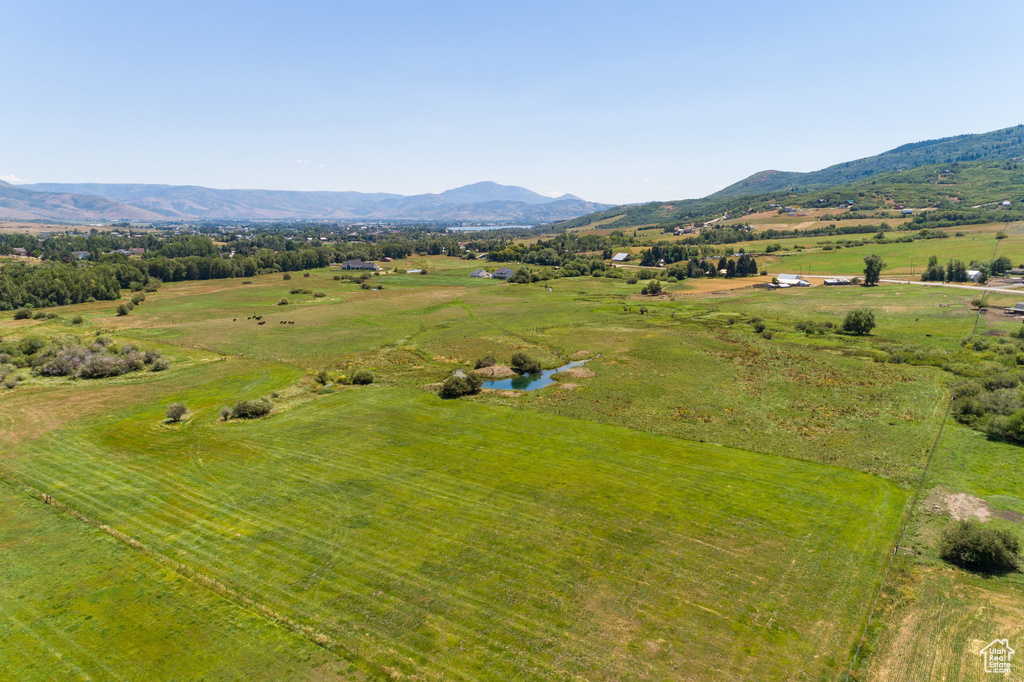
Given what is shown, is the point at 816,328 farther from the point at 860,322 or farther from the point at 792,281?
the point at 792,281

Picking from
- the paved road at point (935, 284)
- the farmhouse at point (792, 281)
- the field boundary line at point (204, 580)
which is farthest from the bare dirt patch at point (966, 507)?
the farmhouse at point (792, 281)

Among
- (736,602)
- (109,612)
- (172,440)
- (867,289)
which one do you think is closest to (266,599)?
(109,612)

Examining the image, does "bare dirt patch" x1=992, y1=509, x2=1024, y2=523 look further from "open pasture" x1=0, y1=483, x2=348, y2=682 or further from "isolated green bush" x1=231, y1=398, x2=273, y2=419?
"isolated green bush" x1=231, y1=398, x2=273, y2=419

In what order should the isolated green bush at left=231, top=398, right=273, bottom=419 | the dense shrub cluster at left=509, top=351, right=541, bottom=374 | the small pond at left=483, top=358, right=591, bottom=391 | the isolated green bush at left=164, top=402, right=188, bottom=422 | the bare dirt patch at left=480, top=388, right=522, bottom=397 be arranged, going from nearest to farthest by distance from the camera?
the isolated green bush at left=164, top=402, right=188, bottom=422, the isolated green bush at left=231, top=398, right=273, bottom=419, the bare dirt patch at left=480, top=388, right=522, bottom=397, the small pond at left=483, top=358, right=591, bottom=391, the dense shrub cluster at left=509, top=351, right=541, bottom=374

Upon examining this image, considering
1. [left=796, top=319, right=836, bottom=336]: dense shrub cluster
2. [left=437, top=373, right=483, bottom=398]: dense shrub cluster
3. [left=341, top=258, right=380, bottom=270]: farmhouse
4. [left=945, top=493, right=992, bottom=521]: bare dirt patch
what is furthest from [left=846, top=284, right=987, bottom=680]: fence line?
[left=341, top=258, right=380, bottom=270]: farmhouse

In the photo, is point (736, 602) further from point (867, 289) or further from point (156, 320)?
point (867, 289)
